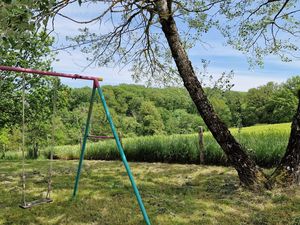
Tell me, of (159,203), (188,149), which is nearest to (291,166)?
(159,203)

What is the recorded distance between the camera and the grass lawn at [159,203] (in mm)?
3861

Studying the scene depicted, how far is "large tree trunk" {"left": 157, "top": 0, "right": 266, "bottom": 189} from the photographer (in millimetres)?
4855

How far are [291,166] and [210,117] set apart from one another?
1.44 metres

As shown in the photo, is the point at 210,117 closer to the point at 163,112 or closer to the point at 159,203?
the point at 159,203

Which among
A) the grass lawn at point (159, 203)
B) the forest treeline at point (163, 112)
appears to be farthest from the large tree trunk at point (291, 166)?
the forest treeline at point (163, 112)

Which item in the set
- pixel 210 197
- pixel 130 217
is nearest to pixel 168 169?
pixel 210 197

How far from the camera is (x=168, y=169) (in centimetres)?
766

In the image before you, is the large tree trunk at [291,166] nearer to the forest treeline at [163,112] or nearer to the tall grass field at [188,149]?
the tall grass field at [188,149]

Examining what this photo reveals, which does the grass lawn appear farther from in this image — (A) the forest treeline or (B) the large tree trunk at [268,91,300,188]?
(A) the forest treeline

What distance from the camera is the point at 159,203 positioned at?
4.36m

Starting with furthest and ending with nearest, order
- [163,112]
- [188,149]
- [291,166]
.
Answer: [163,112] → [188,149] → [291,166]

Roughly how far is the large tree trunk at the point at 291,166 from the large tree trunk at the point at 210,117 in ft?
0.77

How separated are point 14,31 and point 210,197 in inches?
143

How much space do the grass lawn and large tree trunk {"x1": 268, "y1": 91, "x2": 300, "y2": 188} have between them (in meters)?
0.15
